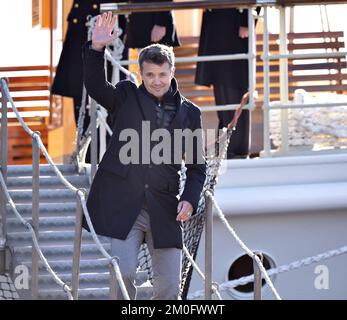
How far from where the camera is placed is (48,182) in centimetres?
759

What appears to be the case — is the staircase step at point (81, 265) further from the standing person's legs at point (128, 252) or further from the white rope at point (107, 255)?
the white rope at point (107, 255)

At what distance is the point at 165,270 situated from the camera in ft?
18.5

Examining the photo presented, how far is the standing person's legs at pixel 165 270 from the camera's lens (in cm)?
562

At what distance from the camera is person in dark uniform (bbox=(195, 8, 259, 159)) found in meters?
8.26

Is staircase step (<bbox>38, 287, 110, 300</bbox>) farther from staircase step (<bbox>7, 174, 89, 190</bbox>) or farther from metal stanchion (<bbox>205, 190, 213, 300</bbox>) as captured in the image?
staircase step (<bbox>7, 174, 89, 190</bbox>)

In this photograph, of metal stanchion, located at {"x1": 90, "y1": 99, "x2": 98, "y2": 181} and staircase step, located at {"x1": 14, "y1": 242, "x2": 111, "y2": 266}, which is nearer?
staircase step, located at {"x1": 14, "y1": 242, "x2": 111, "y2": 266}

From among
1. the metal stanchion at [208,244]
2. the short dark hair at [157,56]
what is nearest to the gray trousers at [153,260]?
the metal stanchion at [208,244]

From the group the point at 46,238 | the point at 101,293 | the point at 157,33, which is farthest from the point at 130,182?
the point at 157,33

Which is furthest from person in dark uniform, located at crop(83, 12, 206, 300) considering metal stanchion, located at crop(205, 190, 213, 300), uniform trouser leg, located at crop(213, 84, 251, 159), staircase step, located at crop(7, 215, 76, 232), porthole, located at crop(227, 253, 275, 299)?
uniform trouser leg, located at crop(213, 84, 251, 159)

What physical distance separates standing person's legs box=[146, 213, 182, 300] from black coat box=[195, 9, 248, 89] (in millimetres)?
2743

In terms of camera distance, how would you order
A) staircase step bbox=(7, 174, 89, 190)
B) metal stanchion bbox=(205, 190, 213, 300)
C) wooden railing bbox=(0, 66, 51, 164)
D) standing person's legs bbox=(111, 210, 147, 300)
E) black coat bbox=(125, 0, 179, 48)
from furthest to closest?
wooden railing bbox=(0, 66, 51, 164) < black coat bbox=(125, 0, 179, 48) < staircase step bbox=(7, 174, 89, 190) < standing person's legs bbox=(111, 210, 147, 300) < metal stanchion bbox=(205, 190, 213, 300)

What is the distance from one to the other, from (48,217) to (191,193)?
5.80ft

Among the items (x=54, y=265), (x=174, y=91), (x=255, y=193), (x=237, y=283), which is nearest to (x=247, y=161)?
(x=255, y=193)

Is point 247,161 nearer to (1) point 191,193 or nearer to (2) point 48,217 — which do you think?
(2) point 48,217
